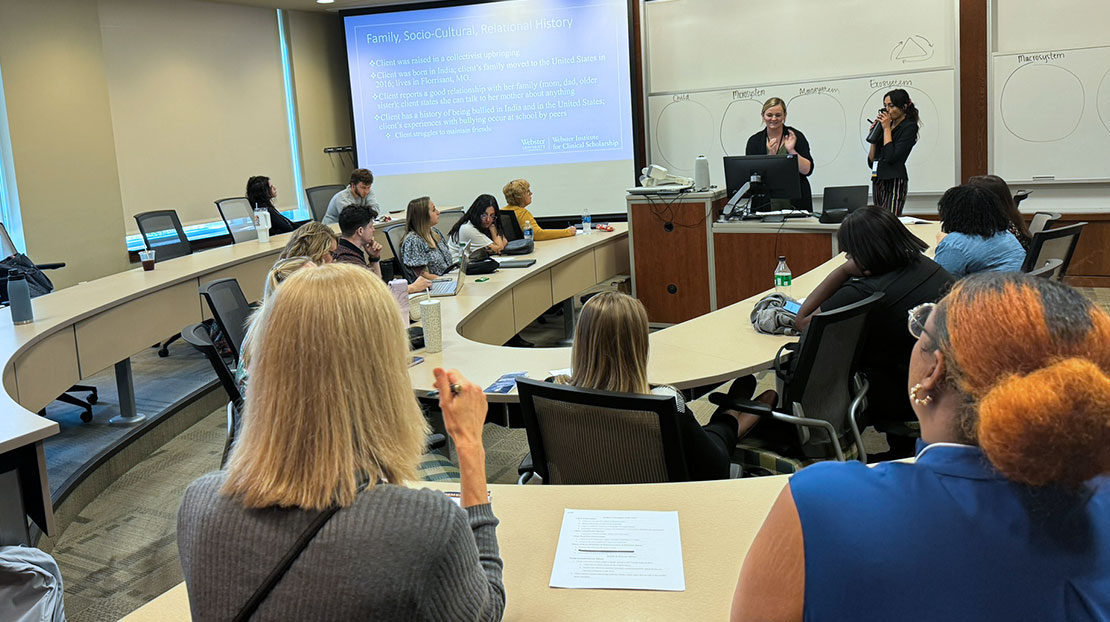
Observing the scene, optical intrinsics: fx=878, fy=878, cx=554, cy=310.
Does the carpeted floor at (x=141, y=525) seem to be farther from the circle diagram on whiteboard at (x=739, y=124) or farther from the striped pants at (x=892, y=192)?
the circle diagram on whiteboard at (x=739, y=124)

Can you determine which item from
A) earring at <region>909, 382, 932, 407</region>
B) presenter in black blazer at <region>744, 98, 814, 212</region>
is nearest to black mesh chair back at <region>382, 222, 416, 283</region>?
presenter in black blazer at <region>744, 98, 814, 212</region>

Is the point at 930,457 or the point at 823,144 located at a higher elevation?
the point at 823,144

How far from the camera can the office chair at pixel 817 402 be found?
108 inches

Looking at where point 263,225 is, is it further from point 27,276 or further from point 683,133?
point 683,133

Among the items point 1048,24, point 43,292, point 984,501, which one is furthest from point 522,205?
point 984,501

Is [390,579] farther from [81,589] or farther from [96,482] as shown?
[96,482]

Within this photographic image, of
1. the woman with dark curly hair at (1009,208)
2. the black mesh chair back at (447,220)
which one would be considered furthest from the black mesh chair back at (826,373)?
the black mesh chair back at (447,220)

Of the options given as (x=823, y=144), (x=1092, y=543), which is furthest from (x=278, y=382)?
(x=823, y=144)

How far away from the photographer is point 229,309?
352 centimetres

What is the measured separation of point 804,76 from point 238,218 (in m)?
4.74

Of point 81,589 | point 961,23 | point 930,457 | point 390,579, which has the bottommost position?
point 81,589

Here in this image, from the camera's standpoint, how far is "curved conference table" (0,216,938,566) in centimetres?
288

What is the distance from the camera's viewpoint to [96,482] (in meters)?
3.90

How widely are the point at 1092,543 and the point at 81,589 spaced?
3.19 m
